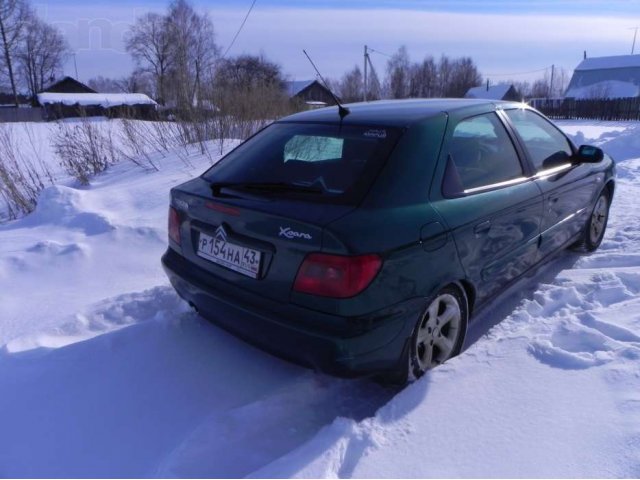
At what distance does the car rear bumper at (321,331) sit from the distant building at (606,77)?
55.3 meters

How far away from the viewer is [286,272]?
7.21 feet

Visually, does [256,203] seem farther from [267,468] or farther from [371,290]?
[267,468]

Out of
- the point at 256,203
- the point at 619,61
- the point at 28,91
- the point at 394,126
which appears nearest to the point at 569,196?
the point at 394,126

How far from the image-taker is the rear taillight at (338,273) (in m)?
2.05

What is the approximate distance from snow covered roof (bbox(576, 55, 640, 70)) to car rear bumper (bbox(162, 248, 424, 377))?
205 ft

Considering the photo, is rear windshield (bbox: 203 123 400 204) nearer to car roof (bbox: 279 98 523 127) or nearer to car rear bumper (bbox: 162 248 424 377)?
car roof (bbox: 279 98 523 127)

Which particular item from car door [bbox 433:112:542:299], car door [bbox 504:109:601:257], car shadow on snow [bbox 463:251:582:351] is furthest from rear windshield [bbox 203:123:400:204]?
car door [bbox 504:109:601:257]

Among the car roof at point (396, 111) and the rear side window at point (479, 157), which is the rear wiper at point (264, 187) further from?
the rear side window at point (479, 157)

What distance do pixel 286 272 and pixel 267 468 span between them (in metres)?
0.84

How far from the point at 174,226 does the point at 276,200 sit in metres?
0.90

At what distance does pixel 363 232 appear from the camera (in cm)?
209

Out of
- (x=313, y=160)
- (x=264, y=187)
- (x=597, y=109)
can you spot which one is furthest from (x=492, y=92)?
(x=264, y=187)

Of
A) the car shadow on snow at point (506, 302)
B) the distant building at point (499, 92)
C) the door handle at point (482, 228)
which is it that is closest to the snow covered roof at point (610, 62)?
the distant building at point (499, 92)

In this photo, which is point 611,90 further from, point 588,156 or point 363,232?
point 363,232
